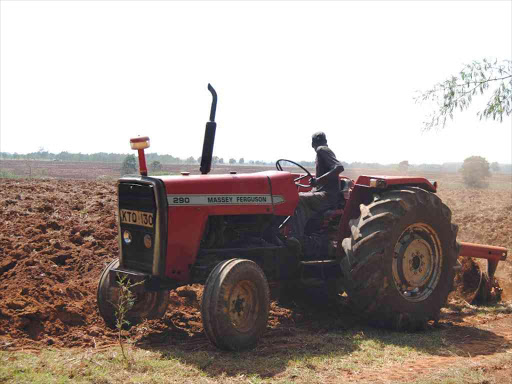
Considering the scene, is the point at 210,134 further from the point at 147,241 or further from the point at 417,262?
the point at 417,262

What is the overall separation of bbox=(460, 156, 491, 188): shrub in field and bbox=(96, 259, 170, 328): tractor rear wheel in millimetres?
45547

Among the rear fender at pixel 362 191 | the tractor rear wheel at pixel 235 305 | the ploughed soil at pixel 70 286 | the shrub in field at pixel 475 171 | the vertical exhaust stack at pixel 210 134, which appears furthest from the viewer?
the shrub in field at pixel 475 171

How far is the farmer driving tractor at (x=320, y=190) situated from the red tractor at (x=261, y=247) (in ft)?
0.47

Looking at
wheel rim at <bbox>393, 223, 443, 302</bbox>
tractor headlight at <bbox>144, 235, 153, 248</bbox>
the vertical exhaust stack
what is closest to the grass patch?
wheel rim at <bbox>393, 223, 443, 302</bbox>

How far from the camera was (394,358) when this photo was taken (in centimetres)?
567

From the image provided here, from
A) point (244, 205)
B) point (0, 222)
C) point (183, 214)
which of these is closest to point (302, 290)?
point (244, 205)

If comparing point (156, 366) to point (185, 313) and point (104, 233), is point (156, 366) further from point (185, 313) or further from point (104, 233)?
point (104, 233)

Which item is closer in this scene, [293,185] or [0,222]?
[293,185]

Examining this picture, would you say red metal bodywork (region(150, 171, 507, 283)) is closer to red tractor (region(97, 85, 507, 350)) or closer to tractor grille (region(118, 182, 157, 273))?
red tractor (region(97, 85, 507, 350))

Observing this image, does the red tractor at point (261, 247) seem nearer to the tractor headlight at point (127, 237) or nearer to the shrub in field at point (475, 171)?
the tractor headlight at point (127, 237)

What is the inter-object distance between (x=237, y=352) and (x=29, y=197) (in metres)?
7.84

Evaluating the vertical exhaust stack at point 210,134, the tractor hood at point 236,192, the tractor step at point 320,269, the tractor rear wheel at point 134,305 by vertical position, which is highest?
the vertical exhaust stack at point 210,134

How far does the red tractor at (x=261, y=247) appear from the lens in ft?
19.2

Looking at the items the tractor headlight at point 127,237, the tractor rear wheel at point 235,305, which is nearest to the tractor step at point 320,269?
the tractor rear wheel at point 235,305
